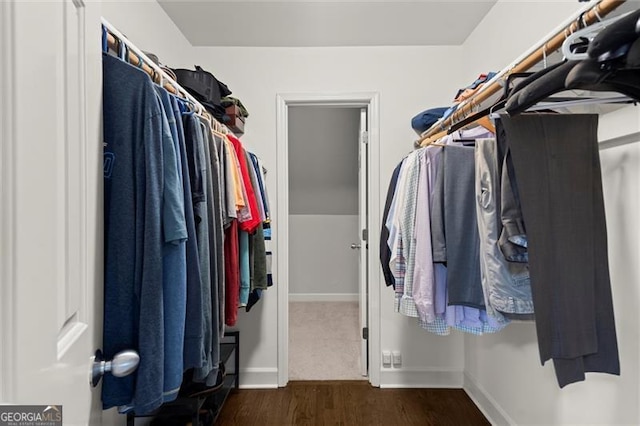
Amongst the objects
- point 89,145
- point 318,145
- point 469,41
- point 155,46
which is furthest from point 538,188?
point 318,145

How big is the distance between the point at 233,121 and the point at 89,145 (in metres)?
1.47

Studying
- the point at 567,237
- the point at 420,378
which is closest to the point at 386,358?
the point at 420,378

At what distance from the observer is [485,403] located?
1.95 metres

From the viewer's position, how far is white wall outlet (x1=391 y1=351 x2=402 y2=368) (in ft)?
7.35

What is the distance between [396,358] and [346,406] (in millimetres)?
485

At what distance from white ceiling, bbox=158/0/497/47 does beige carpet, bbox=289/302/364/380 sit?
7.90ft

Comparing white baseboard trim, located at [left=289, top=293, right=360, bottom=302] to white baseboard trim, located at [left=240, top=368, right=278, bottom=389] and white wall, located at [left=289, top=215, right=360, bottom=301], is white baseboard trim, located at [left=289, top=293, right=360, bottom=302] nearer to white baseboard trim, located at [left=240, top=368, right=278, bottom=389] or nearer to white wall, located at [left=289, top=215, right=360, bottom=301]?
white wall, located at [left=289, top=215, right=360, bottom=301]

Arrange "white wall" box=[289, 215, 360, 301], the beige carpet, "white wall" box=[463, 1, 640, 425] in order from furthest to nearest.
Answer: "white wall" box=[289, 215, 360, 301]
the beige carpet
"white wall" box=[463, 1, 640, 425]

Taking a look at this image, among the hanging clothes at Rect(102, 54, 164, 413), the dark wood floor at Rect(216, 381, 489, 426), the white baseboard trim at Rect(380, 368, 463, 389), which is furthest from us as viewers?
the white baseboard trim at Rect(380, 368, 463, 389)

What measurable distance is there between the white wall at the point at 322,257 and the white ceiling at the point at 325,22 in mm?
2366

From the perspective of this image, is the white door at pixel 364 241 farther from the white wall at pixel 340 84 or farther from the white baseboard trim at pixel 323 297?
the white baseboard trim at pixel 323 297

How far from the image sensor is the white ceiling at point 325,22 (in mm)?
1833

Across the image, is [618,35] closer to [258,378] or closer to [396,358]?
[396,358]

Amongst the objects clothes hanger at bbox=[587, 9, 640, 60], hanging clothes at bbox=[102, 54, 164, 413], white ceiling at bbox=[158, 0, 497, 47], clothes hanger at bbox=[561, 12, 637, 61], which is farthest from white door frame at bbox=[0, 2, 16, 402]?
white ceiling at bbox=[158, 0, 497, 47]
